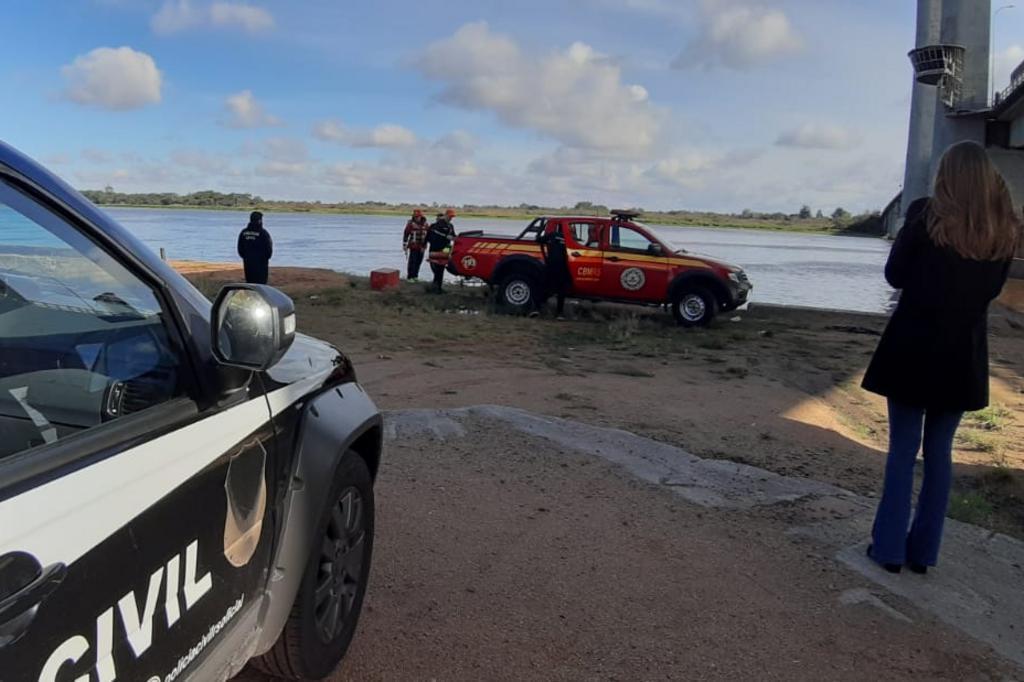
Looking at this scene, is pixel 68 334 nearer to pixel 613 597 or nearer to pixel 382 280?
pixel 613 597

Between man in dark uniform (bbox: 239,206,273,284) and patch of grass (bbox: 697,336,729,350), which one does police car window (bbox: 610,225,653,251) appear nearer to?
patch of grass (bbox: 697,336,729,350)

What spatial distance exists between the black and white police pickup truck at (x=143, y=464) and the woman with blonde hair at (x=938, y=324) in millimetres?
2669

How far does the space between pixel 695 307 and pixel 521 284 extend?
10.6ft

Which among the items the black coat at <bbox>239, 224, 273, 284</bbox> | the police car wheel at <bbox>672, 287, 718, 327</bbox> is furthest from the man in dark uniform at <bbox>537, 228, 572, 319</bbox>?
the black coat at <bbox>239, 224, 273, 284</bbox>

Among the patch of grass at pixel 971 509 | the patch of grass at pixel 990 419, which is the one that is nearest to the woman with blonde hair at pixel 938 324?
the patch of grass at pixel 971 509

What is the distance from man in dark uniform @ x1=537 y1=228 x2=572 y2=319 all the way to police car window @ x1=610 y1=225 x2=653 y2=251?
94 cm

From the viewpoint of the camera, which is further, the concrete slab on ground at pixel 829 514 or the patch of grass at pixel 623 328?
the patch of grass at pixel 623 328

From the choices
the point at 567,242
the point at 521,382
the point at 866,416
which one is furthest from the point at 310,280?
the point at 866,416

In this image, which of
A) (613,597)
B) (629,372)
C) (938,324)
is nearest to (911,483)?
(938,324)

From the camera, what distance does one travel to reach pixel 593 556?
4.28 meters

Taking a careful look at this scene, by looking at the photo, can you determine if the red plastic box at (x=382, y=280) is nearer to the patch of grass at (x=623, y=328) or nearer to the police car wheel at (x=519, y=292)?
the police car wheel at (x=519, y=292)

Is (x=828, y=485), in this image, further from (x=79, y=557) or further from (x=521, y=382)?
(x=79, y=557)

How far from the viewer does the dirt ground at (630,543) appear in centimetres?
336

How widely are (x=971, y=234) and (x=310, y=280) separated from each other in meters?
20.0
